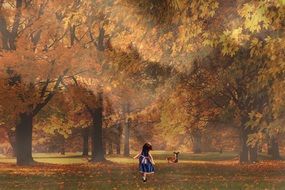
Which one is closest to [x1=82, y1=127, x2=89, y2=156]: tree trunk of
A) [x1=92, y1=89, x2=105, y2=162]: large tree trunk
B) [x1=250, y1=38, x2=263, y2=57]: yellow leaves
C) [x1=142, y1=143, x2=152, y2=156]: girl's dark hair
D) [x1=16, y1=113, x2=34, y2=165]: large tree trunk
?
[x1=92, y1=89, x2=105, y2=162]: large tree trunk

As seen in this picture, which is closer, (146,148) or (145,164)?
(146,148)

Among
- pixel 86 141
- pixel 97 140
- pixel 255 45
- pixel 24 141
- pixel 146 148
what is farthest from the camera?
pixel 86 141

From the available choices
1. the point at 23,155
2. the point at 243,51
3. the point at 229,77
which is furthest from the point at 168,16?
the point at 23,155

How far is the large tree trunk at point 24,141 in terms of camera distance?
33188 millimetres

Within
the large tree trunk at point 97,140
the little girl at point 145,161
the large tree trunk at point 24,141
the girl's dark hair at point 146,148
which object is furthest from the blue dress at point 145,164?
the large tree trunk at point 97,140

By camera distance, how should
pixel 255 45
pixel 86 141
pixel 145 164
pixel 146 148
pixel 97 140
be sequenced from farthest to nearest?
pixel 86 141 → pixel 97 140 → pixel 145 164 → pixel 146 148 → pixel 255 45

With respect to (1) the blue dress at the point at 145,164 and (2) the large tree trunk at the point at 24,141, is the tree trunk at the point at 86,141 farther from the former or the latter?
(1) the blue dress at the point at 145,164

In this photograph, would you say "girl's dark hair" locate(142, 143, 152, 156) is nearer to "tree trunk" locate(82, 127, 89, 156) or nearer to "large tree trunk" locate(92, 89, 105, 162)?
"large tree trunk" locate(92, 89, 105, 162)

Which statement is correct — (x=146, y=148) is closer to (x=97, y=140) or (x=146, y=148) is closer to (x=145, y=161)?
(x=145, y=161)

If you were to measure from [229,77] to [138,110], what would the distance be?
17045 mm

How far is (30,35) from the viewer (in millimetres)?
31781

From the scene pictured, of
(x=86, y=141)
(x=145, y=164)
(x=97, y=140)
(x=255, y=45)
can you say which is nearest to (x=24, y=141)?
(x=97, y=140)

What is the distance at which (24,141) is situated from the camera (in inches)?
1321

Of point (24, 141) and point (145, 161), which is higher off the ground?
point (24, 141)
